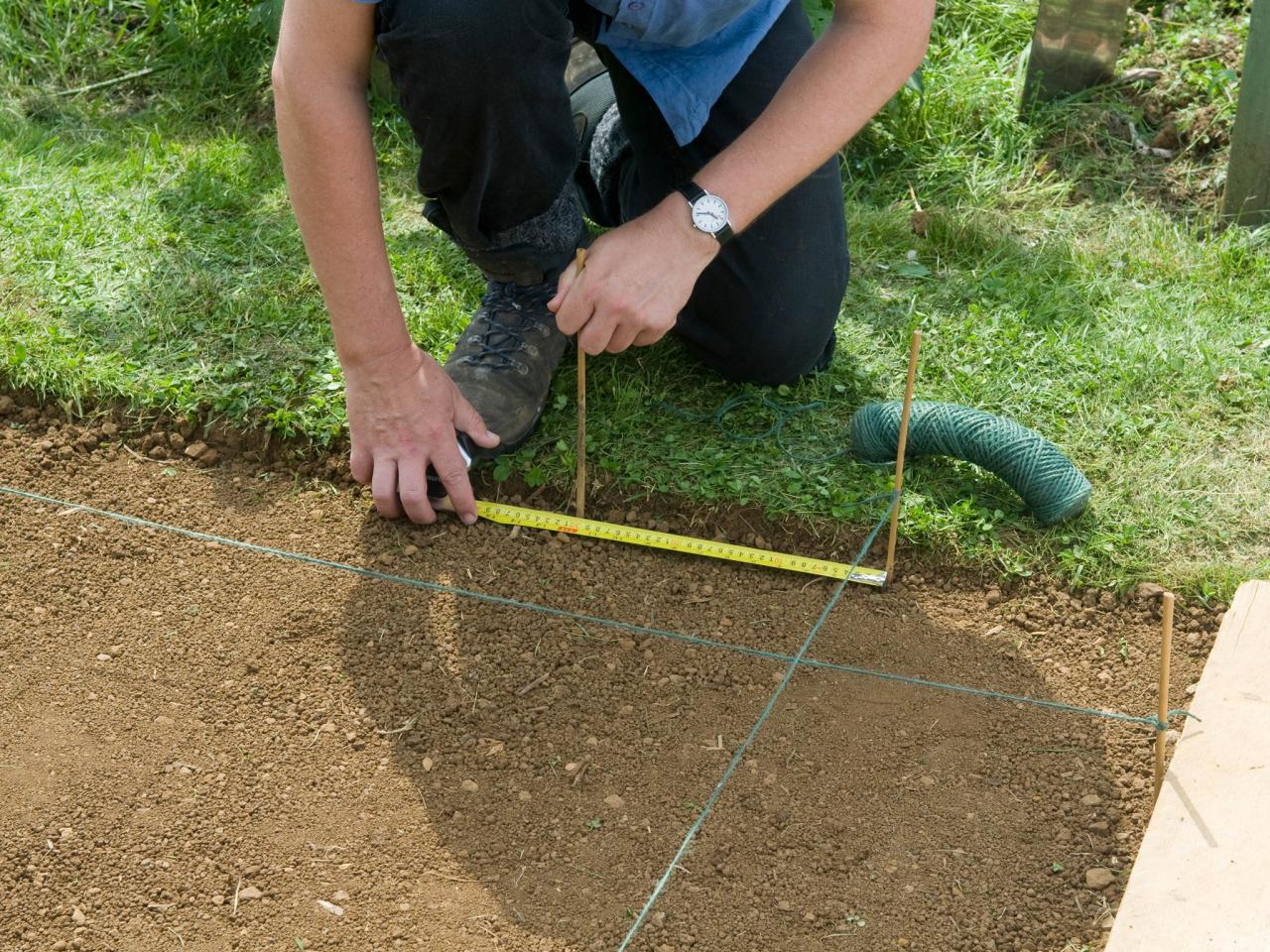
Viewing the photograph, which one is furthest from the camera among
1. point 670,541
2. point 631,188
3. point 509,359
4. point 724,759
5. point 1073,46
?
point 1073,46

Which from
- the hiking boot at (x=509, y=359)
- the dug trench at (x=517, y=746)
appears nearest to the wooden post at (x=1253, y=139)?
the dug trench at (x=517, y=746)

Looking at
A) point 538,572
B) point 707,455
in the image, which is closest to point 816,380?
point 707,455

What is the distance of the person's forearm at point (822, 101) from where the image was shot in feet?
6.98

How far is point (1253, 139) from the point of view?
3.38m

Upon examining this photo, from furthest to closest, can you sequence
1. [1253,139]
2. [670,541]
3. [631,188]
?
[1253,139] → [631,188] → [670,541]

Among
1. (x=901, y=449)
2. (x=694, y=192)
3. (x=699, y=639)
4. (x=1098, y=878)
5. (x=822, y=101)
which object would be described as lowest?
(x=1098, y=878)

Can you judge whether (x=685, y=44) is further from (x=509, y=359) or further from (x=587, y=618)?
(x=587, y=618)

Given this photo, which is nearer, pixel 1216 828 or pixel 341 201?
pixel 1216 828

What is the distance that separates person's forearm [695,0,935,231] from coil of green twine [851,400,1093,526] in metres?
0.60

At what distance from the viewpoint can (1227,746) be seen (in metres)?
1.94

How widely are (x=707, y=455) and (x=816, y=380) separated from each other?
0.38 meters

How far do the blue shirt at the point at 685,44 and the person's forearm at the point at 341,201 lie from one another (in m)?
0.55

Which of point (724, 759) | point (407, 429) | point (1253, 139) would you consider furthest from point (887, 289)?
point (724, 759)

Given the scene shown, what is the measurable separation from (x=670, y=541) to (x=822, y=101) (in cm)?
87
